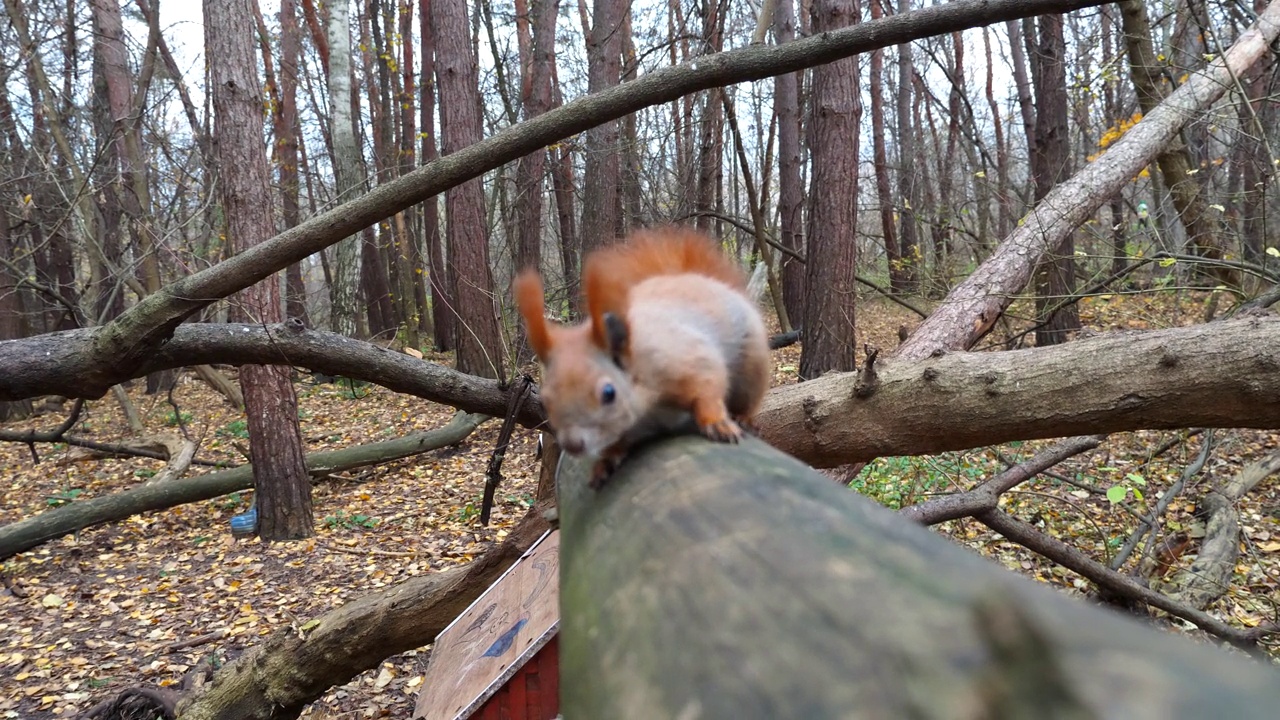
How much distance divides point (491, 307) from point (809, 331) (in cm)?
413

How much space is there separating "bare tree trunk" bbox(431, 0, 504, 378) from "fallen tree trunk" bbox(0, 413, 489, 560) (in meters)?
1.52

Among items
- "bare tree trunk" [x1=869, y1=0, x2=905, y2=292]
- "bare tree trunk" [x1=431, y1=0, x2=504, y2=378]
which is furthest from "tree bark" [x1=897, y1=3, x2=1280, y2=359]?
"bare tree trunk" [x1=869, y1=0, x2=905, y2=292]

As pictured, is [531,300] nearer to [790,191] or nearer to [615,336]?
[615,336]

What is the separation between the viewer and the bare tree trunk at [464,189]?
9.93m

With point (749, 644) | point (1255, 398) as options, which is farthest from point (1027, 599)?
point (1255, 398)

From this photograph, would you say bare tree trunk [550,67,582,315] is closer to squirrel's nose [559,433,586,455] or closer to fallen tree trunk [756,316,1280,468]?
fallen tree trunk [756,316,1280,468]

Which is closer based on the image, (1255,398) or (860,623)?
(860,623)

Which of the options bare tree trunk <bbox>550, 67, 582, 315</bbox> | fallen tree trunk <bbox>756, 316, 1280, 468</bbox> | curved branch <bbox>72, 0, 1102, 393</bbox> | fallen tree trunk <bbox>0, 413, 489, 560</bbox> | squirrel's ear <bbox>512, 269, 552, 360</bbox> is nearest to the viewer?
squirrel's ear <bbox>512, 269, 552, 360</bbox>

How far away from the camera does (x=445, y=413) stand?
10.7 metres

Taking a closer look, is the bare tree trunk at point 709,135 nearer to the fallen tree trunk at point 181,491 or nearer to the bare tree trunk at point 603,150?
the bare tree trunk at point 603,150

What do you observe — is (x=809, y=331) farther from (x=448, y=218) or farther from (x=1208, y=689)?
(x=1208, y=689)

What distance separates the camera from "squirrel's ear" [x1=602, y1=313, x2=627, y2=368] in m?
1.42

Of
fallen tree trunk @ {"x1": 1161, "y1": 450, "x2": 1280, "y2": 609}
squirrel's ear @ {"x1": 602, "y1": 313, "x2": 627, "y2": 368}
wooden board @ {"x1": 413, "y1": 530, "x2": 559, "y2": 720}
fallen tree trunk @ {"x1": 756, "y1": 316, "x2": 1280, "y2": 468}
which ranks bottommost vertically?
fallen tree trunk @ {"x1": 1161, "y1": 450, "x2": 1280, "y2": 609}

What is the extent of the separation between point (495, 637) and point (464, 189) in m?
7.76
